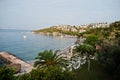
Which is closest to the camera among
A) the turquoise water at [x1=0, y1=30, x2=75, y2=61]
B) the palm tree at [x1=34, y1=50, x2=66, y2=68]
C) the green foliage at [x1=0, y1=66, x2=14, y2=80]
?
the green foliage at [x1=0, y1=66, x2=14, y2=80]

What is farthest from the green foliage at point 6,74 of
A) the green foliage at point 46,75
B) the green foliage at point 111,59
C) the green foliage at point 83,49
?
the green foliage at point 83,49

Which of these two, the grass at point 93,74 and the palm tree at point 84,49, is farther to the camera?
the palm tree at point 84,49

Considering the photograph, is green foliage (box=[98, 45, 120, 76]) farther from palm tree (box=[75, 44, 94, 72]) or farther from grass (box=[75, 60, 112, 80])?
palm tree (box=[75, 44, 94, 72])

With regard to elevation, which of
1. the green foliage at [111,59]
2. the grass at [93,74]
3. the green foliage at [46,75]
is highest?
the green foliage at [46,75]

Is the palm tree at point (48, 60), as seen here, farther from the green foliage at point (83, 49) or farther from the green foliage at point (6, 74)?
the green foliage at point (83, 49)

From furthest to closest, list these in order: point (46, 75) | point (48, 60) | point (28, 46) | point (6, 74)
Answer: point (28, 46)
point (48, 60)
point (46, 75)
point (6, 74)

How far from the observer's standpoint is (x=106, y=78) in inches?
1067

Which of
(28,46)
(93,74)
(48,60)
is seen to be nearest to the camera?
(48,60)

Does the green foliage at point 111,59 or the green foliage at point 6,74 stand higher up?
the green foliage at point 6,74

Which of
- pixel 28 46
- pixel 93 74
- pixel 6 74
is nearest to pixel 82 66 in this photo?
pixel 93 74

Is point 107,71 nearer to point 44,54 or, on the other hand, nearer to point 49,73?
point 44,54

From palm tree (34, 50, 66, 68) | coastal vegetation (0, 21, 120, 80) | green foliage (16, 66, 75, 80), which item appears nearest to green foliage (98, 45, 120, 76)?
coastal vegetation (0, 21, 120, 80)

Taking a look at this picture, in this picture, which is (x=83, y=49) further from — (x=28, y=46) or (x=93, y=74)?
(x=28, y=46)

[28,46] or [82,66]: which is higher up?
[82,66]
